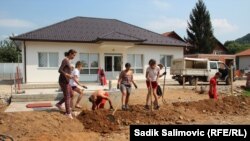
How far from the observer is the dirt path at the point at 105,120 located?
8.26 metres

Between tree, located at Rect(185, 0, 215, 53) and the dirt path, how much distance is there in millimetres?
42834

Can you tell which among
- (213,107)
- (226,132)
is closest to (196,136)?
(226,132)

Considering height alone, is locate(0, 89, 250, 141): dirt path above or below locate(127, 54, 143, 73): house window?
below

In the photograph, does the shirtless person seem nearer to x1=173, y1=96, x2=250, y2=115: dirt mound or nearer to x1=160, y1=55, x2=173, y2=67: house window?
x1=173, y1=96, x2=250, y2=115: dirt mound

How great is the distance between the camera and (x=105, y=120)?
969cm

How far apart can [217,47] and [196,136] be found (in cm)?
5858

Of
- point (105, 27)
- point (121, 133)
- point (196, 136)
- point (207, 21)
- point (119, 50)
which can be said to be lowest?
point (121, 133)

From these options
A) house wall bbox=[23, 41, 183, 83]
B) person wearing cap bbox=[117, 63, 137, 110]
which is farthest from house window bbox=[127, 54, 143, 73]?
person wearing cap bbox=[117, 63, 137, 110]

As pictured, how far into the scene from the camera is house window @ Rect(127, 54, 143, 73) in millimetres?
29078

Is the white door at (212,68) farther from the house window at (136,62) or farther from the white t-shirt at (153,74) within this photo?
the white t-shirt at (153,74)

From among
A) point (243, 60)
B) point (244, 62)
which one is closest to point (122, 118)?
point (244, 62)

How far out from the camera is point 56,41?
85.0 ft

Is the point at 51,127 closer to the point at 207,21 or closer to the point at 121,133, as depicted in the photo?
the point at 121,133

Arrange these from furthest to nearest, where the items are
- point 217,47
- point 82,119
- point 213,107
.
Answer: point 217,47
point 213,107
point 82,119
